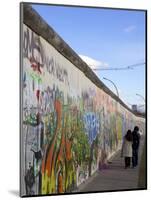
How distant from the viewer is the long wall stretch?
927 centimetres

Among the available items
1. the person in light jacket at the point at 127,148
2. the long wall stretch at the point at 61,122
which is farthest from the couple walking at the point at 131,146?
the long wall stretch at the point at 61,122

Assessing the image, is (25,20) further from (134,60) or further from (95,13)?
(134,60)

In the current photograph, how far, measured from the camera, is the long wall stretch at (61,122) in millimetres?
9273

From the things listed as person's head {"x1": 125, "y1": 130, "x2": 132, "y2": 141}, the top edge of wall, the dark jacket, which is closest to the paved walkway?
the dark jacket

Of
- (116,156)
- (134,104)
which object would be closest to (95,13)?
(134,104)

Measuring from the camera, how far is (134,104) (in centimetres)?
1033

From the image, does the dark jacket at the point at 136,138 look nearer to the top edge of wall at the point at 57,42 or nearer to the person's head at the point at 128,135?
the person's head at the point at 128,135

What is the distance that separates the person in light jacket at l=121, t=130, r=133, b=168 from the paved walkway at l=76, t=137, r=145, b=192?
0.09 m

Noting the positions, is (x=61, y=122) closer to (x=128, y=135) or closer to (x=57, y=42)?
(x=57, y=42)

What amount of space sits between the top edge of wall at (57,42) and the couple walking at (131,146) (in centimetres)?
34

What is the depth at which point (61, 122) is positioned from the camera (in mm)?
9664

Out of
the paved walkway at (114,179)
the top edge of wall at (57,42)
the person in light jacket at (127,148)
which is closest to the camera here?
the top edge of wall at (57,42)

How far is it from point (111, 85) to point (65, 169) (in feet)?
5.10

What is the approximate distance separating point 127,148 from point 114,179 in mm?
575
